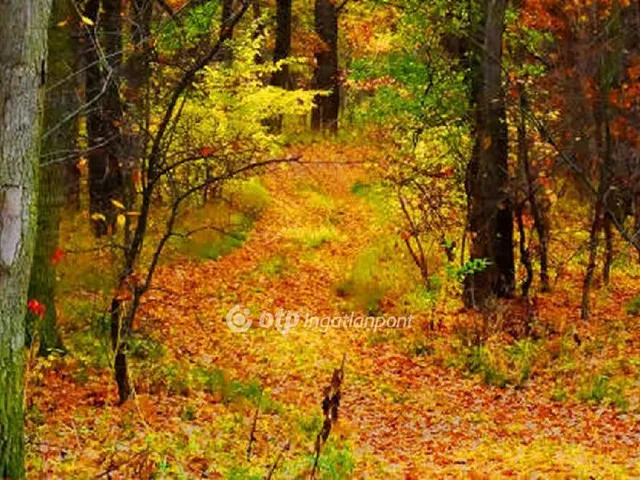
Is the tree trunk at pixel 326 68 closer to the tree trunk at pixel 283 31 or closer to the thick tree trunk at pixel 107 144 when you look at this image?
the tree trunk at pixel 283 31

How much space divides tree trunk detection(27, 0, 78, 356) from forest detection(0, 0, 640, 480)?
4 cm

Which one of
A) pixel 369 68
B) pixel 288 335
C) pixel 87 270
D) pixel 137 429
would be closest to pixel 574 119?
pixel 369 68

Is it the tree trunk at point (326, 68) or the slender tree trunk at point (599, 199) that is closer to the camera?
the slender tree trunk at point (599, 199)

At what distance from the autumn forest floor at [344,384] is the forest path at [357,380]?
0.03 meters

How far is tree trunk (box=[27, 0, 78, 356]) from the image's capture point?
9.04 metres

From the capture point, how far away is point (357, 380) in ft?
37.7

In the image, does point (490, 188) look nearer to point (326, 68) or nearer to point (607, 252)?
point (607, 252)

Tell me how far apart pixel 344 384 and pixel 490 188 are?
4117 mm

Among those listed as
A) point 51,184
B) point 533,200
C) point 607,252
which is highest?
point 51,184

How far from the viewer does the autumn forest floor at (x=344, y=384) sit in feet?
25.6

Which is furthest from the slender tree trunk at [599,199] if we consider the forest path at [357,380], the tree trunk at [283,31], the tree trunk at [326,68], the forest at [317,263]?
the tree trunk at [326,68]

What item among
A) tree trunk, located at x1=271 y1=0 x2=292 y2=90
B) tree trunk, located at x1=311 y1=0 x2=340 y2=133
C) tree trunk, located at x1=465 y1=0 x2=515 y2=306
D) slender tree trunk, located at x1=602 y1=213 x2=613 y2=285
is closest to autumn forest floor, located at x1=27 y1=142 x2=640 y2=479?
slender tree trunk, located at x1=602 y1=213 x2=613 y2=285

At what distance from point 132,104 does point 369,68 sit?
4583 mm

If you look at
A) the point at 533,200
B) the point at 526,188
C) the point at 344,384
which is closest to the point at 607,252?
the point at 533,200
